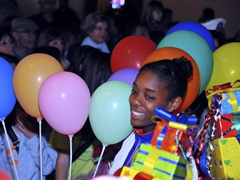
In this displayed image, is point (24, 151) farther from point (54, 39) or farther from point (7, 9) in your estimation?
point (7, 9)

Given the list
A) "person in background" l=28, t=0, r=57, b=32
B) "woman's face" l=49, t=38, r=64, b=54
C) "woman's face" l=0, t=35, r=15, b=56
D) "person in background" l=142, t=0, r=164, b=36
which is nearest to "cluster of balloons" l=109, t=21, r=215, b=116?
"woman's face" l=0, t=35, r=15, b=56

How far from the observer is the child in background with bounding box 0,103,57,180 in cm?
264

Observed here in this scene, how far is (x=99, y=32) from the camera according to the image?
5.10 metres

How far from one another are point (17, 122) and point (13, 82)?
41 centimetres

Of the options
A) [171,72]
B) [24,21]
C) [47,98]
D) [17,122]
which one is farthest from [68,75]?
[24,21]

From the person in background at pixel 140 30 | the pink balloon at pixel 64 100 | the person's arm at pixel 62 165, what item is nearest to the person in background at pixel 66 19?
the person in background at pixel 140 30

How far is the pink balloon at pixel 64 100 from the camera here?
2.16 m

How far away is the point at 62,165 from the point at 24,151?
0.23 metres

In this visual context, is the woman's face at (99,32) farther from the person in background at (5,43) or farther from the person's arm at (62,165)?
the person's arm at (62,165)

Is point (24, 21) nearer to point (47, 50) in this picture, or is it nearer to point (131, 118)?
point (47, 50)

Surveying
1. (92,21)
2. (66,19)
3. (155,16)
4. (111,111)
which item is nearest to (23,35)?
(92,21)

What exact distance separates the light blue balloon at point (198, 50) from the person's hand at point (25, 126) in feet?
3.01

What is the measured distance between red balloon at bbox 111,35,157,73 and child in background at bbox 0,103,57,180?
1.96 ft

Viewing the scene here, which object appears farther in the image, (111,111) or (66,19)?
(66,19)
